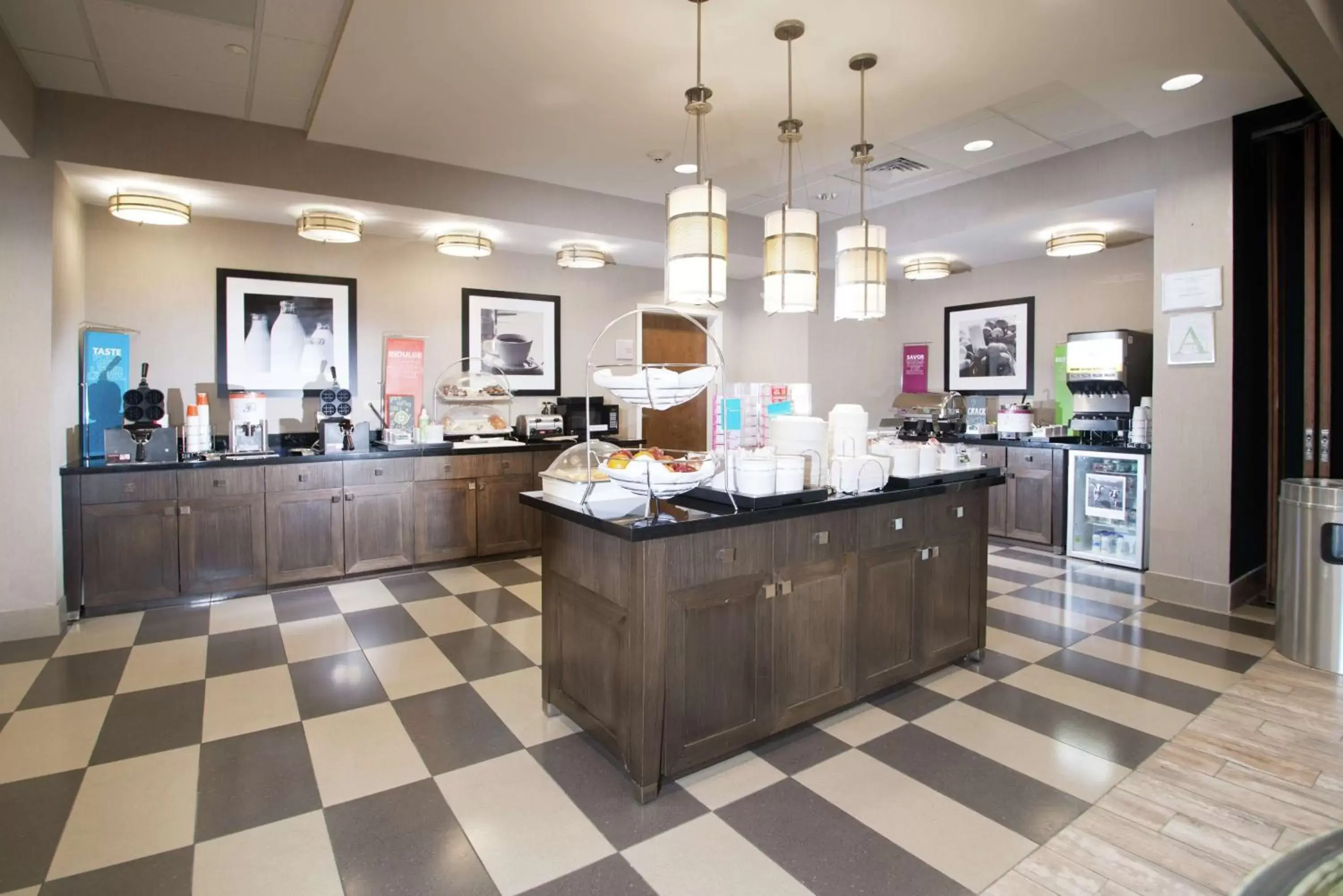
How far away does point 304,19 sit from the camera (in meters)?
3.18

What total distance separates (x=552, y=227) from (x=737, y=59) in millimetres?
2438

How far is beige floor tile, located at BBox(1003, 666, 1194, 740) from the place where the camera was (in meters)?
2.89

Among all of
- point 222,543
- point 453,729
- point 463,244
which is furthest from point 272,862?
point 463,244

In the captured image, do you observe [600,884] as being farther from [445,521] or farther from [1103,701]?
[445,521]

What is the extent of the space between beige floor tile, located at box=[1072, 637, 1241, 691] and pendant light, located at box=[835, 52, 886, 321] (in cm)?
215

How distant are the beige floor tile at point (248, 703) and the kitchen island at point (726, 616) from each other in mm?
1168

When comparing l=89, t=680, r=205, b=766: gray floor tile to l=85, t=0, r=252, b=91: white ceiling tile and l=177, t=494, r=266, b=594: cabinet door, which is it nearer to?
l=177, t=494, r=266, b=594: cabinet door

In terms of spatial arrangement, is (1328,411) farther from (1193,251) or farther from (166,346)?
(166,346)

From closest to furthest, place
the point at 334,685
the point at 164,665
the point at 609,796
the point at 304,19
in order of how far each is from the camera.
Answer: the point at 609,796 → the point at 304,19 → the point at 334,685 → the point at 164,665

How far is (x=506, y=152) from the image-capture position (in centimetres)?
474

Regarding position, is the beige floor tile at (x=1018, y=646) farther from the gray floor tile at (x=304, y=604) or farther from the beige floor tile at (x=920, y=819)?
the gray floor tile at (x=304, y=604)

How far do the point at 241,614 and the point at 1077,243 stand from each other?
261 inches

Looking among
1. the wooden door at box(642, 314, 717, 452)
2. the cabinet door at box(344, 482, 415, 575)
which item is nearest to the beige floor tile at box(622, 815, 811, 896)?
the cabinet door at box(344, 482, 415, 575)

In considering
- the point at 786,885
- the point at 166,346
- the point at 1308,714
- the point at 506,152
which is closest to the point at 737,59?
the point at 506,152
